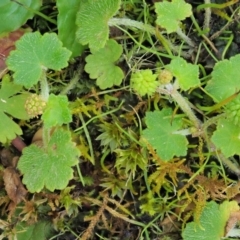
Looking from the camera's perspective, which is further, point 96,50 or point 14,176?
point 14,176

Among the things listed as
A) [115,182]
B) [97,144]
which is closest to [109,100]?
[97,144]

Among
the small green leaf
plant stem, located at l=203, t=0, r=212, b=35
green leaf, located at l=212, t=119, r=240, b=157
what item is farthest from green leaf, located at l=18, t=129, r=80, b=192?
plant stem, located at l=203, t=0, r=212, b=35

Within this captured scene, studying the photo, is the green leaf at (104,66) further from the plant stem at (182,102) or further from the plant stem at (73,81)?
the plant stem at (182,102)

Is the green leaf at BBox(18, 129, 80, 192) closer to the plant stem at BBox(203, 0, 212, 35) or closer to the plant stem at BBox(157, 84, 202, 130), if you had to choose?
the plant stem at BBox(157, 84, 202, 130)

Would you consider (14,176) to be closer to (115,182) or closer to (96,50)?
(115,182)

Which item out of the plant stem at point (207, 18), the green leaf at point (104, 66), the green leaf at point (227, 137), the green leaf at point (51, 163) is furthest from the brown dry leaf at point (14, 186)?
the plant stem at point (207, 18)

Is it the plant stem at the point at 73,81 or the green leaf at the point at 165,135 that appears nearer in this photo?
the green leaf at the point at 165,135

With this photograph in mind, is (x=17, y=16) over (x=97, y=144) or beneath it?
over
